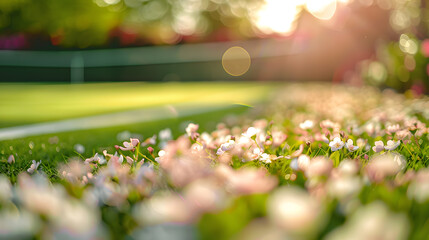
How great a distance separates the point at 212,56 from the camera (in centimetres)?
1934

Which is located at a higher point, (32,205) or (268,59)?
(268,59)

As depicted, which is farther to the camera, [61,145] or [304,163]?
[61,145]

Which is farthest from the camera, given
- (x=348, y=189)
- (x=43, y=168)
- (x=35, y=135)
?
(x=35, y=135)

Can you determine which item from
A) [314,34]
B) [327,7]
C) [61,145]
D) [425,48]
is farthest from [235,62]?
[61,145]

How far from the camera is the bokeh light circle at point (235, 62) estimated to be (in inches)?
748

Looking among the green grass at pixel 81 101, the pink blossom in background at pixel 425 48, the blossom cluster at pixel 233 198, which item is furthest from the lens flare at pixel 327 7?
the blossom cluster at pixel 233 198

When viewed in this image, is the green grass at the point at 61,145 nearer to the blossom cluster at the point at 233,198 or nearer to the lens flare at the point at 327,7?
the blossom cluster at the point at 233,198

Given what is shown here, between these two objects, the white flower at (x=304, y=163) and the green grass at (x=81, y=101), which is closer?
the white flower at (x=304, y=163)

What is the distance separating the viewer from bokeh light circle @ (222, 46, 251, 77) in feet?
62.3

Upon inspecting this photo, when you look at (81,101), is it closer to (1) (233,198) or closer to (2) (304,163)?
(2) (304,163)

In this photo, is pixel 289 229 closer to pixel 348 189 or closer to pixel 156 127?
pixel 348 189

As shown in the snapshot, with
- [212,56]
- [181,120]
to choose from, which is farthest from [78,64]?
[181,120]

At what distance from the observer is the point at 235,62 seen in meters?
19.0

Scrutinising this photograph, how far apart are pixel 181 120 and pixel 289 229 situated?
15.2 ft
